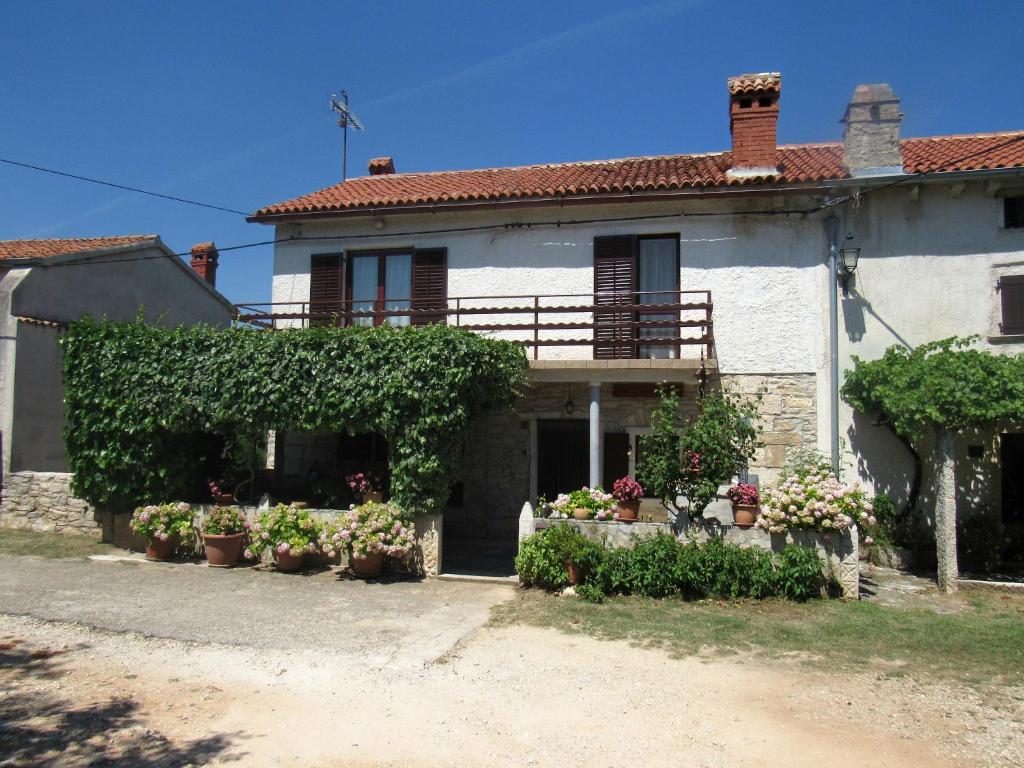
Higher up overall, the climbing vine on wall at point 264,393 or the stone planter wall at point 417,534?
the climbing vine on wall at point 264,393

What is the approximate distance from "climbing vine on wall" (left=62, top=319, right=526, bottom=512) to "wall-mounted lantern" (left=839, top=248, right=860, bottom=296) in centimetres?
583

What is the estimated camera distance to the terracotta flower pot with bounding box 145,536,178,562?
10.8 meters

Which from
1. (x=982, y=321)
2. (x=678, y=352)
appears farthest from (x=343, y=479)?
(x=982, y=321)

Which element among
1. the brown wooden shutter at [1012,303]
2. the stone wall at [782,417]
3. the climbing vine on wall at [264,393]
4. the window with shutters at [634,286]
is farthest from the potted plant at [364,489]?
the brown wooden shutter at [1012,303]

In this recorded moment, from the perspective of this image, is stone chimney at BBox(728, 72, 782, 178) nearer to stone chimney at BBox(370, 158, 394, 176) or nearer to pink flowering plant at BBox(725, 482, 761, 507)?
pink flowering plant at BBox(725, 482, 761, 507)

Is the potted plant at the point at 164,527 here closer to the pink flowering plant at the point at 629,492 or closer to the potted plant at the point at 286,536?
the potted plant at the point at 286,536

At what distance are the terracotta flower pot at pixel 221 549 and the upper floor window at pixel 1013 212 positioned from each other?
13767 millimetres

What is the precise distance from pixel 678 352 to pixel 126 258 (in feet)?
44.6

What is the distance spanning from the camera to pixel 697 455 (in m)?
9.23

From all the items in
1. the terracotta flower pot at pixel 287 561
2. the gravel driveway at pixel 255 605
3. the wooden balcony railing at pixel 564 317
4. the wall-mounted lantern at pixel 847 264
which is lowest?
the gravel driveway at pixel 255 605

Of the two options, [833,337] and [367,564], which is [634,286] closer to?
[833,337]

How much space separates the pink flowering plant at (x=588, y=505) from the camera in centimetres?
975

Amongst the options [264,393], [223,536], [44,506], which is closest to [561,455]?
[264,393]

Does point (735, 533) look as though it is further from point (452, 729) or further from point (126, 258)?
point (126, 258)
